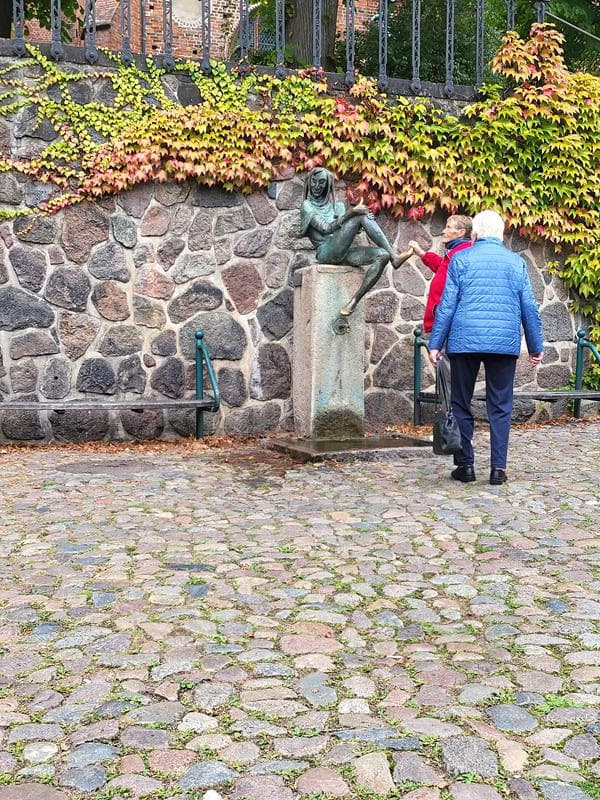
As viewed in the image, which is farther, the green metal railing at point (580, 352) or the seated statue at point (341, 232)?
the green metal railing at point (580, 352)

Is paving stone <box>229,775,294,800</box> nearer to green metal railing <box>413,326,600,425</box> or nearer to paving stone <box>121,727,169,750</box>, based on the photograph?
paving stone <box>121,727,169,750</box>

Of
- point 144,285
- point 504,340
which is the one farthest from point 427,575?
point 144,285

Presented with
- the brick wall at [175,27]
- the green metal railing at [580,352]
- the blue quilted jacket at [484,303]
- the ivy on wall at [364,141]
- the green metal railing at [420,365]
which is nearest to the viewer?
the blue quilted jacket at [484,303]

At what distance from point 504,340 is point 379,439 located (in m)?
2.05

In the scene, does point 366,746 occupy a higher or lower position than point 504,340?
lower

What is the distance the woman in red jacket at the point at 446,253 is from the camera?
6.89 metres

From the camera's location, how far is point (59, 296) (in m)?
8.14

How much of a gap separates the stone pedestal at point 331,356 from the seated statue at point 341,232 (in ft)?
0.35

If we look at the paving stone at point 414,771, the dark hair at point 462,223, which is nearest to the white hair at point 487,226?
the dark hair at point 462,223

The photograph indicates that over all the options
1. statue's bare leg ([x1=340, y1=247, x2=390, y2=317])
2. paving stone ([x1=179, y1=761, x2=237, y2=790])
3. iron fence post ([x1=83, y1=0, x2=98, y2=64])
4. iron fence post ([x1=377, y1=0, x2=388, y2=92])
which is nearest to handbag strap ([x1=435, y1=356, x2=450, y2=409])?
statue's bare leg ([x1=340, y1=247, x2=390, y2=317])

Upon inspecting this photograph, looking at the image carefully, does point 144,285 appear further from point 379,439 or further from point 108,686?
point 108,686

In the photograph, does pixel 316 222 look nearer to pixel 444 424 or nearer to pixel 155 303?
pixel 155 303

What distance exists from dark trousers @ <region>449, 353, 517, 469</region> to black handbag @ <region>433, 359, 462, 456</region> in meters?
0.10

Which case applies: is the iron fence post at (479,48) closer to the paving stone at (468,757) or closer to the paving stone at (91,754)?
the paving stone at (468,757)
